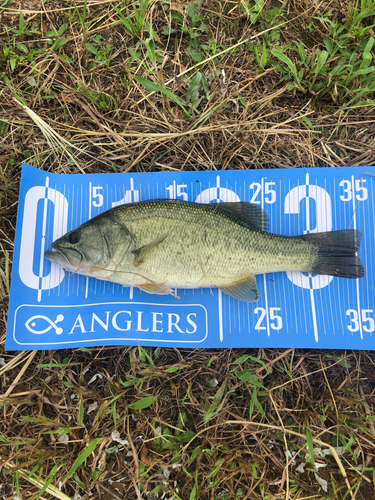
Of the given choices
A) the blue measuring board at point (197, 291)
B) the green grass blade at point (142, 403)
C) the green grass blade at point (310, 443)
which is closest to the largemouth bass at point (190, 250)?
the blue measuring board at point (197, 291)

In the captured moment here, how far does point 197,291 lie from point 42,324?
1590 millimetres

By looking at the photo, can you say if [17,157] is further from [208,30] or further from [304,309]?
[304,309]

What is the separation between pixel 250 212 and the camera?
2.75 metres

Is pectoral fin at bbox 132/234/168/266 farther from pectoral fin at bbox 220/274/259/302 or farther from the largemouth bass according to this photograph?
pectoral fin at bbox 220/274/259/302

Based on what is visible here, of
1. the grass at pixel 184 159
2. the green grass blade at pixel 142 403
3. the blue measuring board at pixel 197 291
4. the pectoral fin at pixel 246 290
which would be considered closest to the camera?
the green grass blade at pixel 142 403

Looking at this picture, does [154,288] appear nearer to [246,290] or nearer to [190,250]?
[190,250]

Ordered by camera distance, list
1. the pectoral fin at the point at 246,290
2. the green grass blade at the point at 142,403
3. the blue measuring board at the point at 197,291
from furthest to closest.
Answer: the blue measuring board at the point at 197,291, the pectoral fin at the point at 246,290, the green grass blade at the point at 142,403

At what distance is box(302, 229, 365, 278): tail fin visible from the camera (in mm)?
2654

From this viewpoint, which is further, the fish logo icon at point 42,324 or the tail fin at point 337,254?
the fish logo icon at point 42,324

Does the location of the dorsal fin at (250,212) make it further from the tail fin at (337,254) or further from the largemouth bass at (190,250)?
the tail fin at (337,254)

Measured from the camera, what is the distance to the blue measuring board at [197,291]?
278cm

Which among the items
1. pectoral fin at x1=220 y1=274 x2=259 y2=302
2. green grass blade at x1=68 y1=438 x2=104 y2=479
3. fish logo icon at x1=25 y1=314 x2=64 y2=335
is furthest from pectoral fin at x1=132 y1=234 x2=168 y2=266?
green grass blade at x1=68 y1=438 x2=104 y2=479

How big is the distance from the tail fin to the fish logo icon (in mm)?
2532

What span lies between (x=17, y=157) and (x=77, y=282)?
1.50 m
